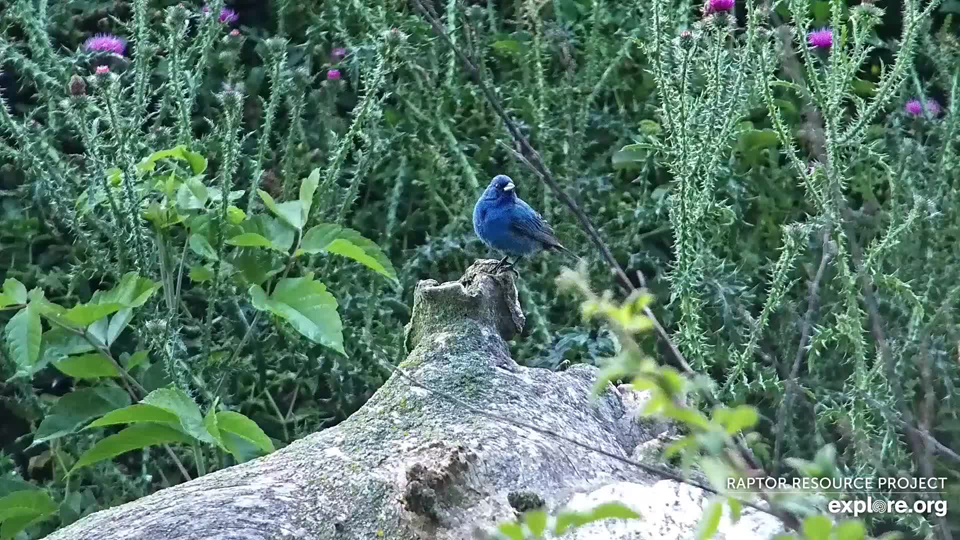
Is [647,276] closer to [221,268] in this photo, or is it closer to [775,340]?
[775,340]

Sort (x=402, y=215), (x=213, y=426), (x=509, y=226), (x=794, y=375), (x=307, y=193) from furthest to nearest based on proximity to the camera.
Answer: (x=402, y=215) → (x=509, y=226) → (x=307, y=193) → (x=213, y=426) → (x=794, y=375)

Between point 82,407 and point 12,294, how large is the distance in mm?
320

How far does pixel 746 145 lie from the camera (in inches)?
142

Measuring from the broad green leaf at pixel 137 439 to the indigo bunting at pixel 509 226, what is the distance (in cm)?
103

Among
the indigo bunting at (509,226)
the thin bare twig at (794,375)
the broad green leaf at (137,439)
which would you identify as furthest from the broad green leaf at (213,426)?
the thin bare twig at (794,375)

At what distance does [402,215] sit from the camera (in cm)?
387

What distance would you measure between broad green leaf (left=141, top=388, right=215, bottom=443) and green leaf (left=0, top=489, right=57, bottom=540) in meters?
0.45

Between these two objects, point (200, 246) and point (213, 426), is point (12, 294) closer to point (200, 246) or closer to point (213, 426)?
point (200, 246)

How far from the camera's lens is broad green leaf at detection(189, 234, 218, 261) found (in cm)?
253

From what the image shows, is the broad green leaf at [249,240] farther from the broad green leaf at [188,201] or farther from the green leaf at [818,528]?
the green leaf at [818,528]

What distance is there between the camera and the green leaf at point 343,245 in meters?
2.58

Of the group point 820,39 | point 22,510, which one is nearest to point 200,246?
point 22,510

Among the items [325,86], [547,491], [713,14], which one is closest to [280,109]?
[325,86]

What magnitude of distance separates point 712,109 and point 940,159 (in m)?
0.89
